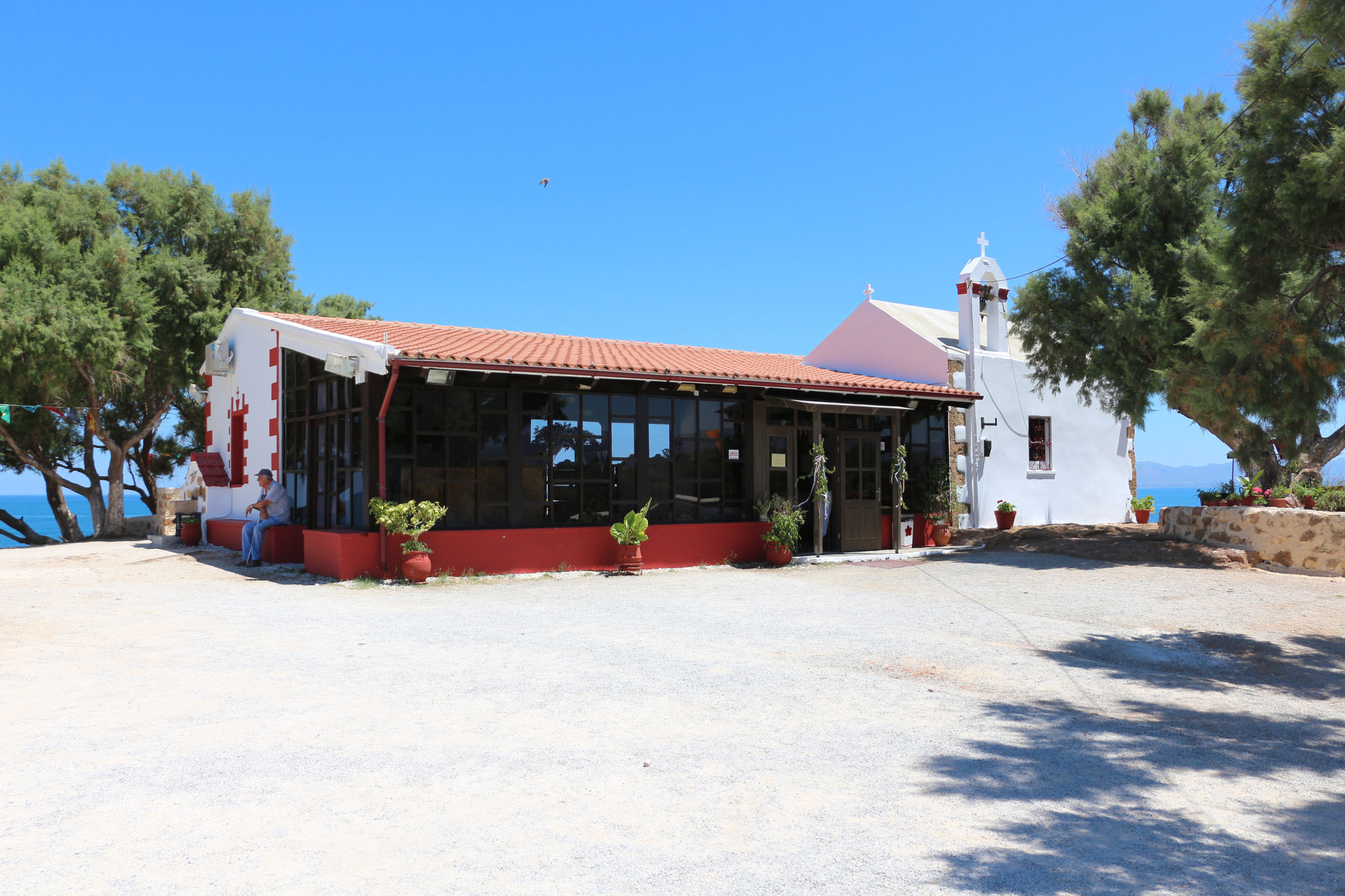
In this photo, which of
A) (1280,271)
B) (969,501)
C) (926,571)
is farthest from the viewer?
(969,501)

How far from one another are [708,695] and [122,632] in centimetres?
560

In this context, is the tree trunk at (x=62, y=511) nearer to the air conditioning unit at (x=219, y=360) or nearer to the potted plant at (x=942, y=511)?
the air conditioning unit at (x=219, y=360)

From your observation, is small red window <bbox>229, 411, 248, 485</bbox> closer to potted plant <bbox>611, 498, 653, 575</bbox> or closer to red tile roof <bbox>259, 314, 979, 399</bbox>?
red tile roof <bbox>259, 314, 979, 399</bbox>

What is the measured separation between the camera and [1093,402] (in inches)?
847

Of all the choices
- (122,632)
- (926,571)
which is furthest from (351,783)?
(926,571)

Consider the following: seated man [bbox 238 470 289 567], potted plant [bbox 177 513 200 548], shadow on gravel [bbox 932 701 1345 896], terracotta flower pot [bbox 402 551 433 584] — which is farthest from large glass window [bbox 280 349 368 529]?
shadow on gravel [bbox 932 701 1345 896]

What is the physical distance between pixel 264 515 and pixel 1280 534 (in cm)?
1526

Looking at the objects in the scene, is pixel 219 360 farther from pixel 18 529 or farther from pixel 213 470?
pixel 18 529

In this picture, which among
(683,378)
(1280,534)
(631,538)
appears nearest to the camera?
(1280,534)

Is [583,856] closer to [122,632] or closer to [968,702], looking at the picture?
[968,702]

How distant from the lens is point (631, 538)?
12.6 meters

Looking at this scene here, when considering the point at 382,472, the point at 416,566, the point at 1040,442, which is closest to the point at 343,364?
the point at 382,472

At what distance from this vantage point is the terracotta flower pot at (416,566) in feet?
37.0

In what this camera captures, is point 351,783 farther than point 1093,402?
No
